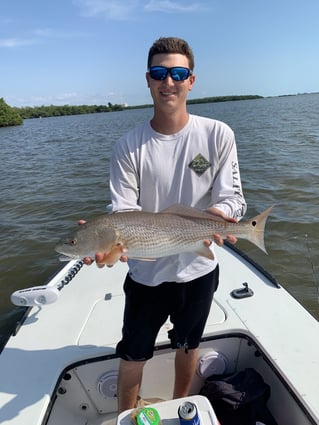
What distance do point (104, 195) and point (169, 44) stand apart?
10.3 metres

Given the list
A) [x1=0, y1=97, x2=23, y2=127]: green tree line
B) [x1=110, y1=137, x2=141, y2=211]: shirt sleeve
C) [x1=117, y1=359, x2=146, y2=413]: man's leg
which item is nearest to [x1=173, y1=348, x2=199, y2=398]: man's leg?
[x1=117, y1=359, x2=146, y2=413]: man's leg

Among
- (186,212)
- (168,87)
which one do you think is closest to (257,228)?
(186,212)

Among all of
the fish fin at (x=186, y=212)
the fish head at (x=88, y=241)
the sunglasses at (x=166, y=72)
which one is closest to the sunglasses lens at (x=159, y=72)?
the sunglasses at (x=166, y=72)

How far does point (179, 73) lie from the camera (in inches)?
95.1

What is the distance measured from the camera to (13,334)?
143 inches

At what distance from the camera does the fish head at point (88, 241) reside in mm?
2424

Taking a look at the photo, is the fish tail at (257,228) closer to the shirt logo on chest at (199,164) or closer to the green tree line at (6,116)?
the shirt logo on chest at (199,164)

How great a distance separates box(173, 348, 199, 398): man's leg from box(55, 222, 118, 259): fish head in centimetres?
121

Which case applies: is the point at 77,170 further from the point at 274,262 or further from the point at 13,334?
the point at 13,334

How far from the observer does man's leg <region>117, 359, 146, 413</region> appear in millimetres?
2787

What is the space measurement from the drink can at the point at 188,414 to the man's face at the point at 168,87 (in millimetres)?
1959

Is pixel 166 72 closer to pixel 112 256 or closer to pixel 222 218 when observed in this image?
pixel 222 218

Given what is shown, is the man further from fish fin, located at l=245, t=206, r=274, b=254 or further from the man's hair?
fish fin, located at l=245, t=206, r=274, b=254

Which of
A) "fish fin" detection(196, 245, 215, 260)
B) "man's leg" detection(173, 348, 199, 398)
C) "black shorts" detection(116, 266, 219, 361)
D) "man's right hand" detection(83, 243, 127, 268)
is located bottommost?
"man's leg" detection(173, 348, 199, 398)
